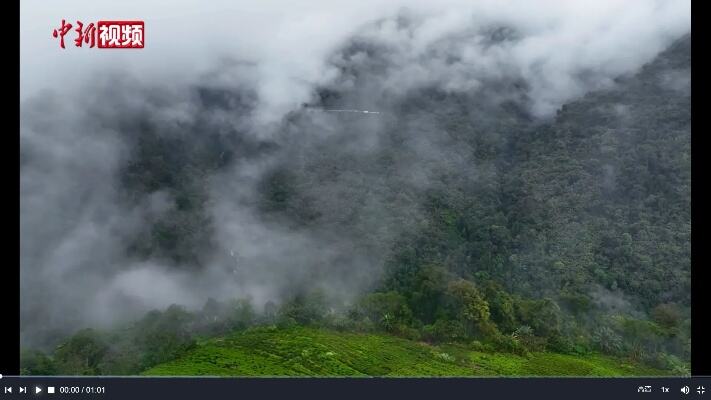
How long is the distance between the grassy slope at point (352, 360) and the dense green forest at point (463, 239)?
0.15 m

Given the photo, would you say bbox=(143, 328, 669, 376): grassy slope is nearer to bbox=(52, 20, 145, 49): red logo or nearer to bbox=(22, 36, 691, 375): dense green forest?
bbox=(22, 36, 691, 375): dense green forest

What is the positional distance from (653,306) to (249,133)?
25.3m

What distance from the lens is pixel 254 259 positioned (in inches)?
1124

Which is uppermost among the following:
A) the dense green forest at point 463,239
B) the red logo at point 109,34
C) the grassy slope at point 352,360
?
the red logo at point 109,34

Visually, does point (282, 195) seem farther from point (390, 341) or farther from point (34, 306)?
point (34, 306)

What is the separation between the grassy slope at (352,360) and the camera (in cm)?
2173

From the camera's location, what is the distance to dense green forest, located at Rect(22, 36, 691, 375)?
2389 centimetres

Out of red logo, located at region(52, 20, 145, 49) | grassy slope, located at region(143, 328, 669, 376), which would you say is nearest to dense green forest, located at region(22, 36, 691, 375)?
grassy slope, located at region(143, 328, 669, 376)

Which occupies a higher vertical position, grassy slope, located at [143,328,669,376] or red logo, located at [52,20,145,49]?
red logo, located at [52,20,145,49]

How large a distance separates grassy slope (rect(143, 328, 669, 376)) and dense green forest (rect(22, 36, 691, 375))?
15cm

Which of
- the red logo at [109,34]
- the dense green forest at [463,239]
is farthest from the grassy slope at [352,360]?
the red logo at [109,34]

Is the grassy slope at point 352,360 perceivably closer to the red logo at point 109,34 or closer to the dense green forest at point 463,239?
the dense green forest at point 463,239

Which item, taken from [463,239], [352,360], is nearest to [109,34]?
[352,360]

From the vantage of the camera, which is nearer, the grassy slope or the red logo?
the red logo
